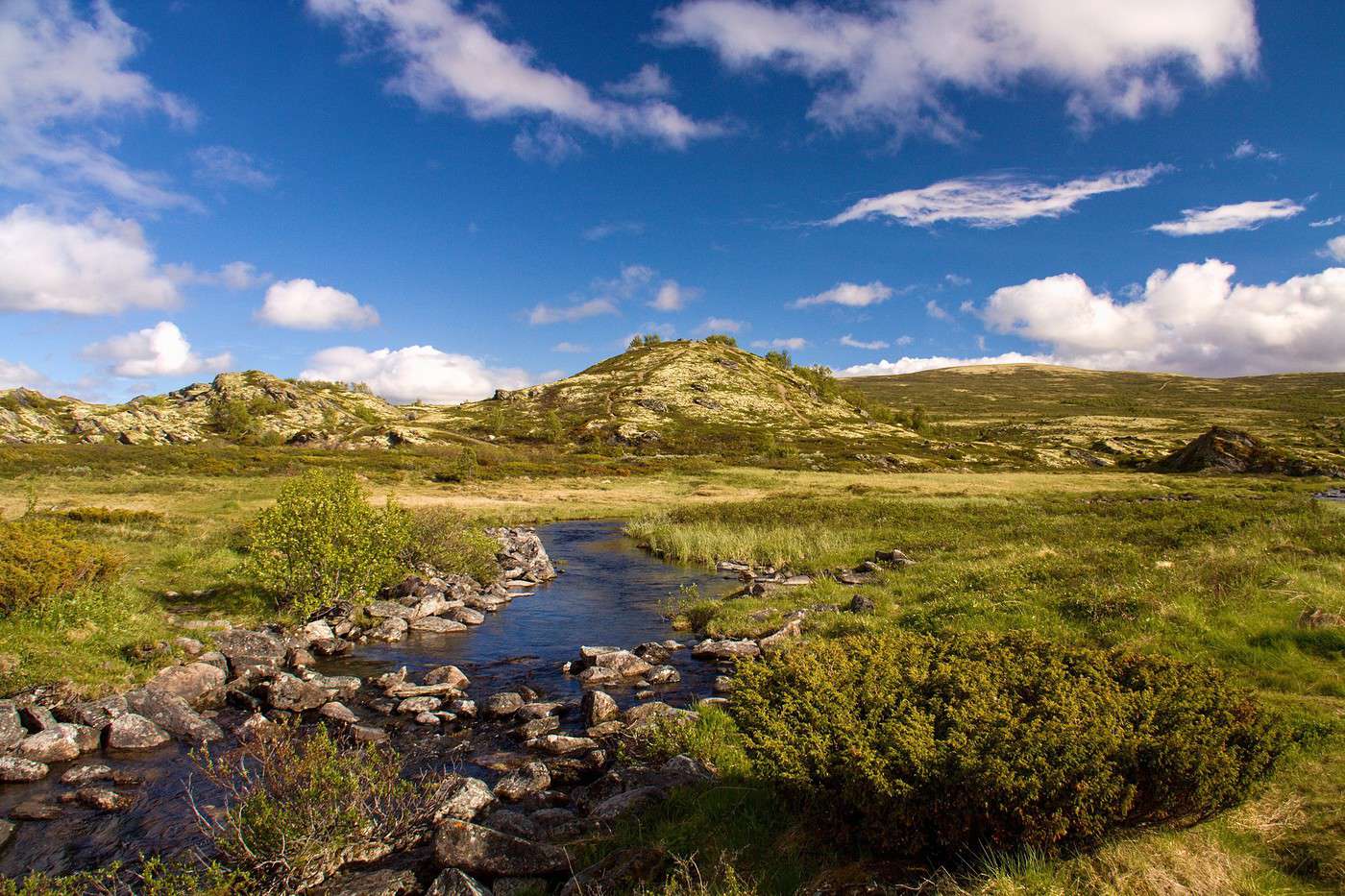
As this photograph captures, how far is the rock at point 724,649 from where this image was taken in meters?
16.2

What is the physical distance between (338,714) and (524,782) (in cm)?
519

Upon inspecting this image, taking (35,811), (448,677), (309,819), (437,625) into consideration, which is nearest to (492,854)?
(309,819)

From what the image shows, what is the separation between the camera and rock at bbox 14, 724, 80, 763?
10672mm

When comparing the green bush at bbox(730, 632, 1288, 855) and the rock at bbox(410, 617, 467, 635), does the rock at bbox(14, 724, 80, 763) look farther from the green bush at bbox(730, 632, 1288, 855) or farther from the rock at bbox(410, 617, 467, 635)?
the green bush at bbox(730, 632, 1288, 855)

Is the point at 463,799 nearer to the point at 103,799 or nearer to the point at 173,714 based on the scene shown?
the point at 103,799

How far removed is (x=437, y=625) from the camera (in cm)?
1988

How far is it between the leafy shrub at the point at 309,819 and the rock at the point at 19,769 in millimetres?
4093

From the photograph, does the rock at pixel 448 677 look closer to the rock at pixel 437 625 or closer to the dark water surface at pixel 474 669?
the dark water surface at pixel 474 669

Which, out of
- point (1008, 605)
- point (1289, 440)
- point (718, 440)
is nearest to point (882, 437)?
point (718, 440)

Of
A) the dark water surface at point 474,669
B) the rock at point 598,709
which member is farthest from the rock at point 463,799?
the rock at point 598,709

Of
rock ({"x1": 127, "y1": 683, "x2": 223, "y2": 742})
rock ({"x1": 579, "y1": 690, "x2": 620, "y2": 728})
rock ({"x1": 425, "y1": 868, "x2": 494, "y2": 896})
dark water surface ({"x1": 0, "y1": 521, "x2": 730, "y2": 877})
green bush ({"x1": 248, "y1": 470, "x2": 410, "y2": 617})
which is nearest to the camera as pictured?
rock ({"x1": 425, "y1": 868, "x2": 494, "y2": 896})

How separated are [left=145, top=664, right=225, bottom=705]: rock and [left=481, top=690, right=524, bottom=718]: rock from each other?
576 cm

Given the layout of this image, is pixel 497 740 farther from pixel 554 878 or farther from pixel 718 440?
pixel 718 440

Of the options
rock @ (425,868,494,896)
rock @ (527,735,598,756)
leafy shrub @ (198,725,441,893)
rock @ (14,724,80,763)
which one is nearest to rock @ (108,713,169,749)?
rock @ (14,724,80,763)
